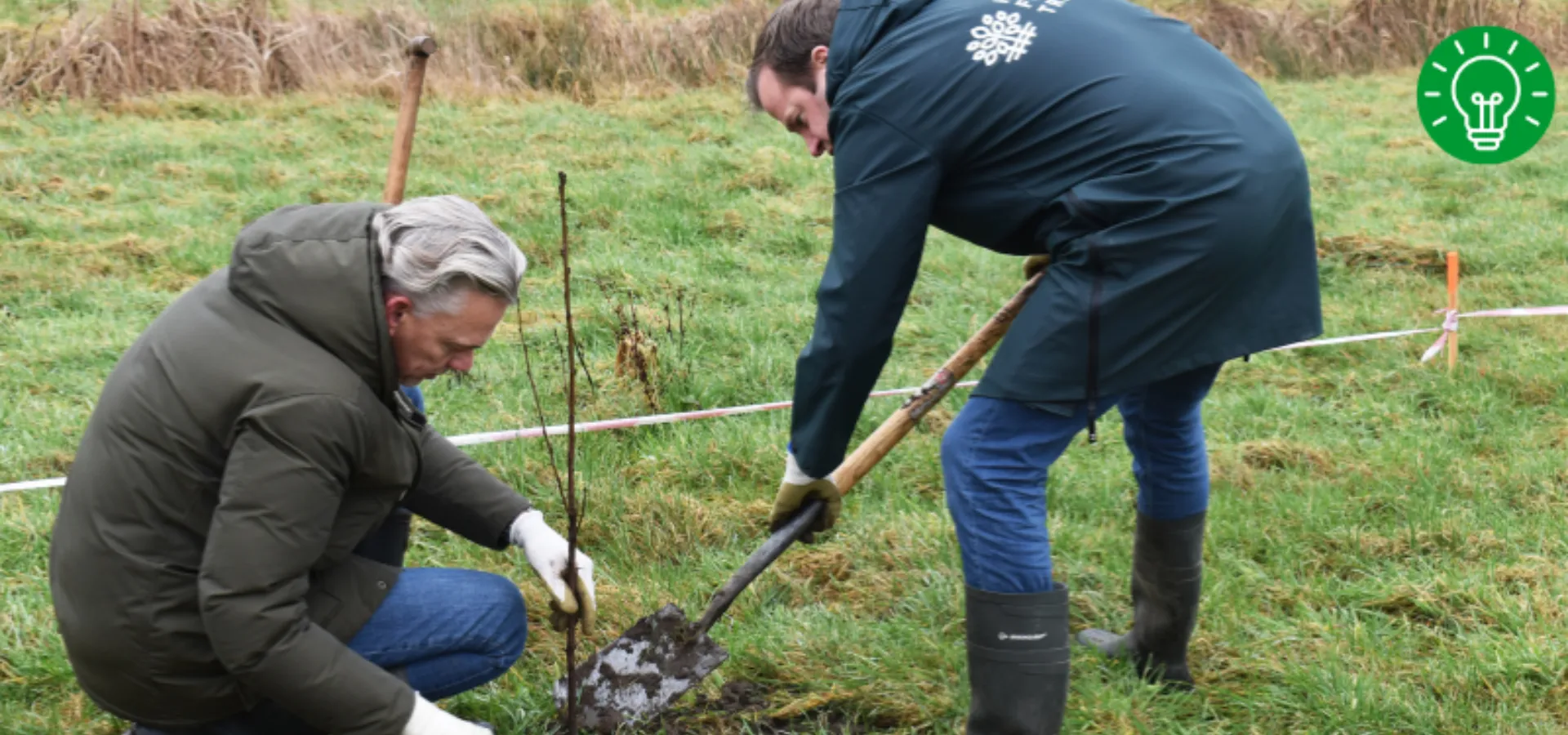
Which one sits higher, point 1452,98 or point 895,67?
point 895,67

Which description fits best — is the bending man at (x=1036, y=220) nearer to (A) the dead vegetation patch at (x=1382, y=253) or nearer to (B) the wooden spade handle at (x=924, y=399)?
(B) the wooden spade handle at (x=924, y=399)

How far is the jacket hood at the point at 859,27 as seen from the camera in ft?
8.54

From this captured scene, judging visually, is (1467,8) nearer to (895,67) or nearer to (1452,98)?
(1452,98)

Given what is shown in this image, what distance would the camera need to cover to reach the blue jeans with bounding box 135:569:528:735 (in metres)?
2.65

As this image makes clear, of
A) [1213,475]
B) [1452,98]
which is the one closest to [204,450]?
[1213,475]

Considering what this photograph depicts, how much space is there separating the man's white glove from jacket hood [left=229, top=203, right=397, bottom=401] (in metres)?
0.74

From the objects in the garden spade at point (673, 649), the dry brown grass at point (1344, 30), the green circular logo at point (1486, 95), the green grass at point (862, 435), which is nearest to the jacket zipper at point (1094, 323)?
the garden spade at point (673, 649)

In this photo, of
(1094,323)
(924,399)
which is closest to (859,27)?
(1094,323)

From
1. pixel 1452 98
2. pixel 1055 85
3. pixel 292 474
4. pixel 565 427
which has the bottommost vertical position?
pixel 1452 98

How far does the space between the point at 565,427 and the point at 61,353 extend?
8.25 feet

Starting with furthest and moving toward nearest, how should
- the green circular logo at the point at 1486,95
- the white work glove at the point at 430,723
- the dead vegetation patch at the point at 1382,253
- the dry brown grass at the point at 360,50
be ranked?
the green circular logo at the point at 1486,95, the dry brown grass at the point at 360,50, the dead vegetation patch at the point at 1382,253, the white work glove at the point at 430,723

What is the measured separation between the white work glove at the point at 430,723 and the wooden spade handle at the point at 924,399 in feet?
3.57

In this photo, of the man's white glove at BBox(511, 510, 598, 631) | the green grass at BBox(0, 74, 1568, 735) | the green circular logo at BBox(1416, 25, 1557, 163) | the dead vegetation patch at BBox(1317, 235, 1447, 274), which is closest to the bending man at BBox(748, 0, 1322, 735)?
the man's white glove at BBox(511, 510, 598, 631)

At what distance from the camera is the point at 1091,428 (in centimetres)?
271
